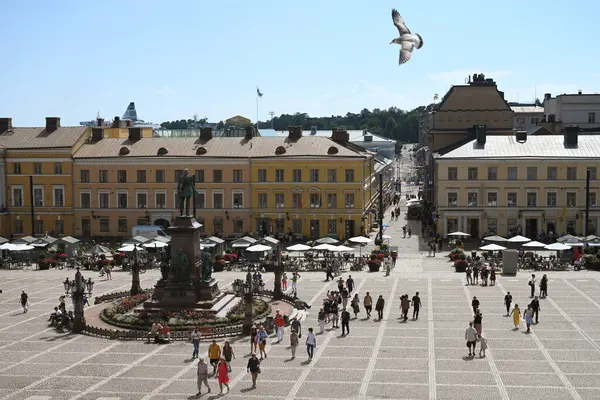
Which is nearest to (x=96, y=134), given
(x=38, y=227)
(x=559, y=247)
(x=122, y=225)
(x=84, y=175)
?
(x=84, y=175)

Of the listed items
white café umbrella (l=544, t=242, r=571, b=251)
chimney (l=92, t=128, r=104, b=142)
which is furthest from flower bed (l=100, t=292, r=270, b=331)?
chimney (l=92, t=128, r=104, b=142)

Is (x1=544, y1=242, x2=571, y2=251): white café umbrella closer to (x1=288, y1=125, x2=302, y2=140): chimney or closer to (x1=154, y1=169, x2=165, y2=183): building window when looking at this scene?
(x1=288, y1=125, x2=302, y2=140): chimney

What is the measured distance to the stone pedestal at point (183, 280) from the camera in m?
40.2

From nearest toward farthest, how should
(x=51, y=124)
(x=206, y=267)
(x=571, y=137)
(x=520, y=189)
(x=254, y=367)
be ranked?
(x=254, y=367) < (x=206, y=267) < (x=520, y=189) < (x=571, y=137) < (x=51, y=124)

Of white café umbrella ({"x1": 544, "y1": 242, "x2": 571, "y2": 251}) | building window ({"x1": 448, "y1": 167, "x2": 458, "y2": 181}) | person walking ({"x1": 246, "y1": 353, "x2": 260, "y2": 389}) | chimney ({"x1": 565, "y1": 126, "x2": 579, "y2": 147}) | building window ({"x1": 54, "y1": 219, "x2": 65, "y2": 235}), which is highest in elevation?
chimney ({"x1": 565, "y1": 126, "x2": 579, "y2": 147})

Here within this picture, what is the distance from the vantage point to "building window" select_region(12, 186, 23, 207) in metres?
80.7

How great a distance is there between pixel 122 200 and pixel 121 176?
7.42 ft

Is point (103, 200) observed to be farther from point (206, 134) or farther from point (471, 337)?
point (471, 337)

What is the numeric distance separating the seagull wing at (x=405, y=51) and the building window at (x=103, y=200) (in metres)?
53.4

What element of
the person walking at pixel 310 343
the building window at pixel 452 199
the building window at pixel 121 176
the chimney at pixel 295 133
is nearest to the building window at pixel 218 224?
the building window at pixel 121 176

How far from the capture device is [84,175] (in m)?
80.4

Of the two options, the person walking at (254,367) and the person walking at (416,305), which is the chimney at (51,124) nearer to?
the person walking at (416,305)

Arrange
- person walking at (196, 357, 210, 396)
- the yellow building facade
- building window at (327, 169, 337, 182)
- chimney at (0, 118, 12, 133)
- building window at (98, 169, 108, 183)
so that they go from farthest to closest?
1. chimney at (0, 118, 12, 133)
2. building window at (98, 169, 108, 183)
3. building window at (327, 169, 337, 182)
4. the yellow building facade
5. person walking at (196, 357, 210, 396)

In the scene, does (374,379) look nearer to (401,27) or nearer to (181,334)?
(181,334)
